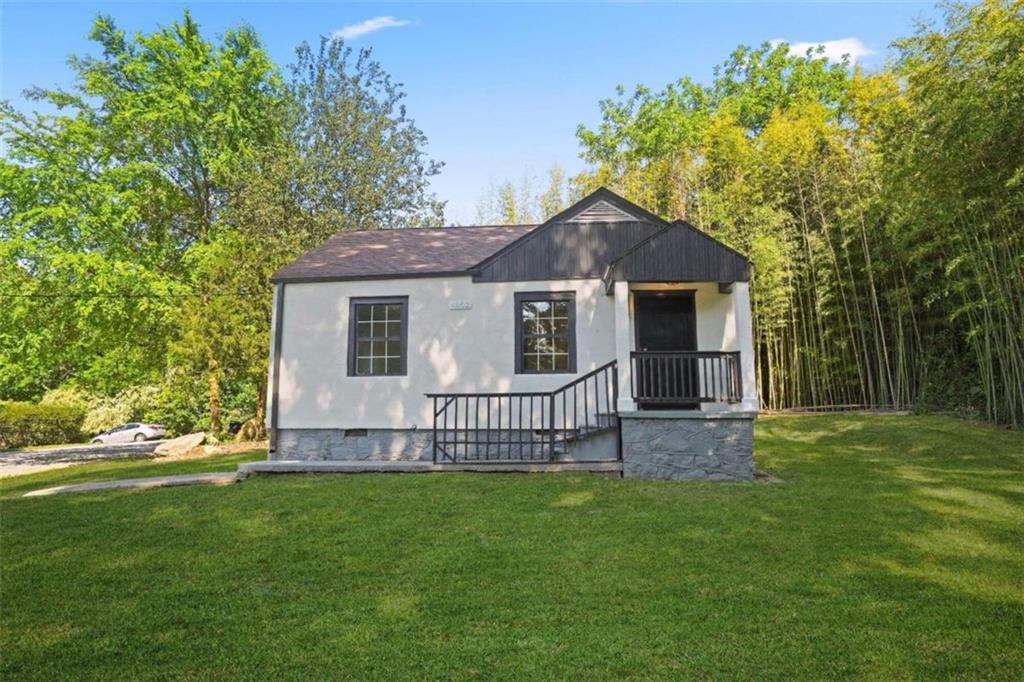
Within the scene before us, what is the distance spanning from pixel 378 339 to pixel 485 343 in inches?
70.5

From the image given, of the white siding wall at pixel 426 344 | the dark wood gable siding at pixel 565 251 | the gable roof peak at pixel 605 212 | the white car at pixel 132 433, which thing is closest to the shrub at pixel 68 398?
the white car at pixel 132 433

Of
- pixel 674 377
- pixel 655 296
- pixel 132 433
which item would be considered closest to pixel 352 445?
pixel 674 377

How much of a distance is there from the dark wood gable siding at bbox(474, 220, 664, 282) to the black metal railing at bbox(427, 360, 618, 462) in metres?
1.73

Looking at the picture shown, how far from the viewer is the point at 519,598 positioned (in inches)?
132

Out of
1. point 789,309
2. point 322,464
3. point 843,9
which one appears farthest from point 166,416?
point 843,9

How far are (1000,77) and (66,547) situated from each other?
1162 cm

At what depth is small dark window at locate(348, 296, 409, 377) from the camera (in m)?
9.13

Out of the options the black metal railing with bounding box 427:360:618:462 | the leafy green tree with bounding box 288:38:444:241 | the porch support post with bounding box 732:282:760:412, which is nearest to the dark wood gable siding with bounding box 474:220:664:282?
the black metal railing with bounding box 427:360:618:462

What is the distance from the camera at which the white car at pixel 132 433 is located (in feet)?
71.9

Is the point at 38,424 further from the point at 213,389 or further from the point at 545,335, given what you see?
the point at 545,335

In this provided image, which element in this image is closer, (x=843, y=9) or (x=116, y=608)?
(x=116, y=608)

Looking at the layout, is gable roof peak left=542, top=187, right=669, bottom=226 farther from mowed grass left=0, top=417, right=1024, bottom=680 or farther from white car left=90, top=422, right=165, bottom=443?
white car left=90, top=422, right=165, bottom=443

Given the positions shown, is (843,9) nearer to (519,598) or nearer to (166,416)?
(519,598)

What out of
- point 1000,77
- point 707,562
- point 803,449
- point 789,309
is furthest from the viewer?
point 789,309
